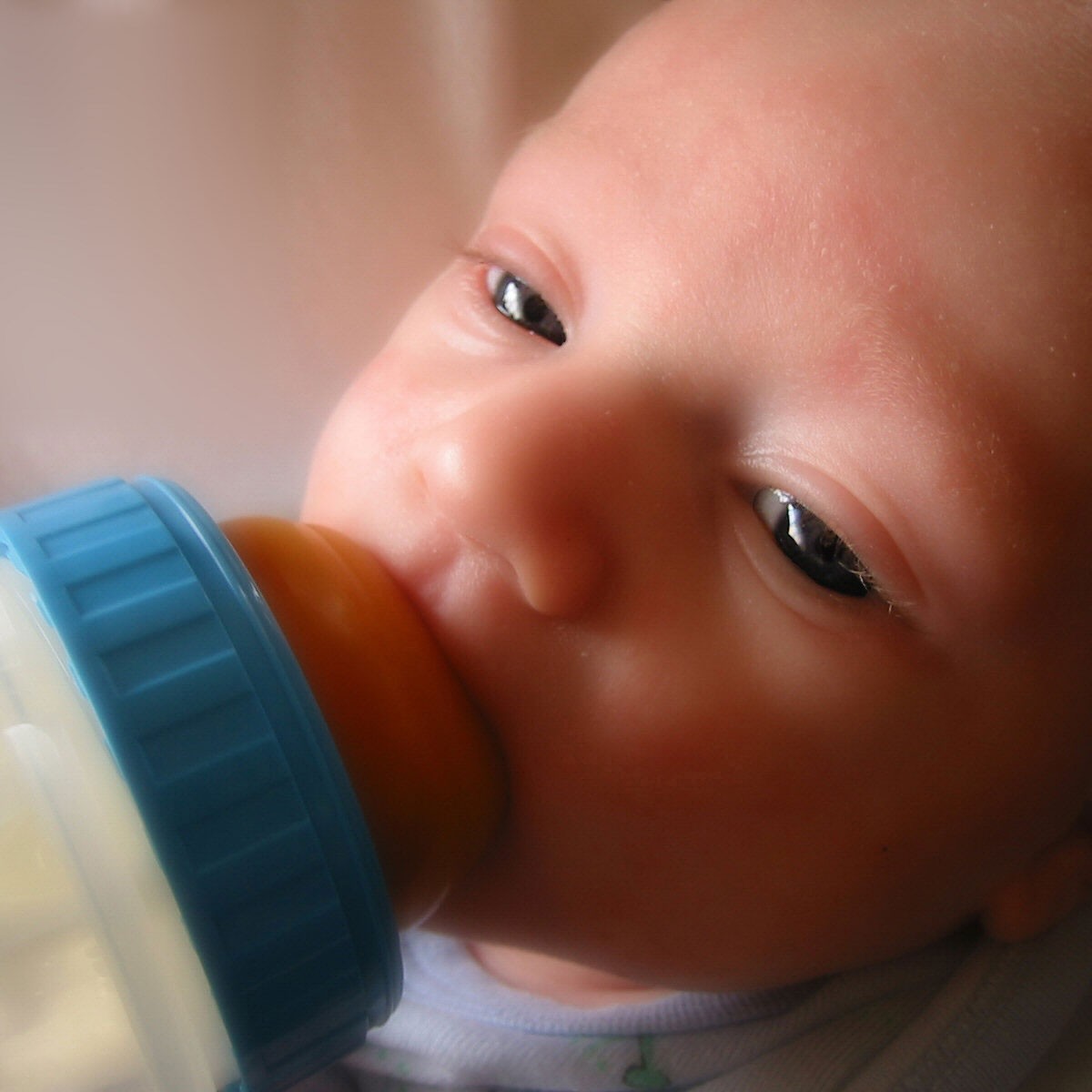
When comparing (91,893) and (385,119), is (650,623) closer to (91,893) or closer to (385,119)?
(91,893)

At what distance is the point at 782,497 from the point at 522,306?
0.22 metres

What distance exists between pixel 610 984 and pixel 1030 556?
0.48 meters

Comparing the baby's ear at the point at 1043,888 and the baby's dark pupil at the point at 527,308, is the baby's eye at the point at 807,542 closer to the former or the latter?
the baby's dark pupil at the point at 527,308

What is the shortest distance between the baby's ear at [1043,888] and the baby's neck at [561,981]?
243mm

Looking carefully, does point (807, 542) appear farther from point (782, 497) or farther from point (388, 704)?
point (388, 704)

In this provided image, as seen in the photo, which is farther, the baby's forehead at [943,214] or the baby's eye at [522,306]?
the baby's eye at [522,306]

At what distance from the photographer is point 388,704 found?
536 mm

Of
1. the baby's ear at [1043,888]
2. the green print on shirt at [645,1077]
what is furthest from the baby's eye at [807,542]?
the green print on shirt at [645,1077]

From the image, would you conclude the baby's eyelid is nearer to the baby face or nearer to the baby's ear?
the baby face

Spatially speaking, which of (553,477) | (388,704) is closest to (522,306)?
(553,477)

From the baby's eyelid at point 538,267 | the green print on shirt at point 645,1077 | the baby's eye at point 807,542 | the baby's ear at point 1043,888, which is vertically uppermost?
the baby's eyelid at point 538,267

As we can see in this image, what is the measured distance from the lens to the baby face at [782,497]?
56 centimetres

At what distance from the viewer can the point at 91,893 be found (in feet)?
1.48

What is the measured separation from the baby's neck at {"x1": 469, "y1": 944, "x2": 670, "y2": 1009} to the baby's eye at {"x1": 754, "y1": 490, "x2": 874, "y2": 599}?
404 mm
